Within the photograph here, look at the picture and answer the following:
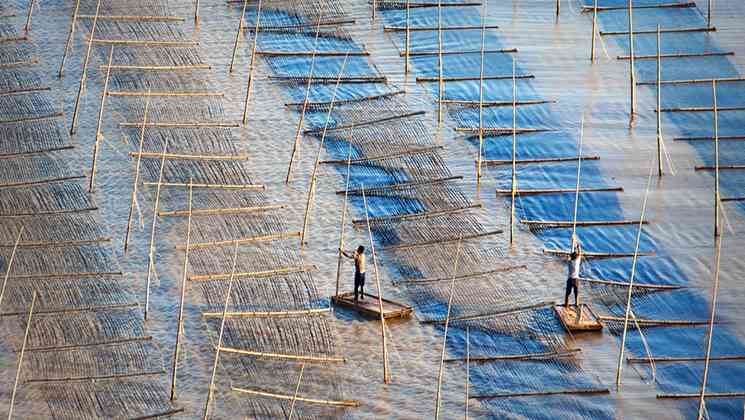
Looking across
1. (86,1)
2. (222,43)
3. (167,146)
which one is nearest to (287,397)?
(167,146)

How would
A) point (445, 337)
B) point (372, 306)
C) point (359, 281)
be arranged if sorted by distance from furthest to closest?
point (359, 281) → point (372, 306) → point (445, 337)

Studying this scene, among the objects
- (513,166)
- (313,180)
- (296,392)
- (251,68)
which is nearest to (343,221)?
(313,180)

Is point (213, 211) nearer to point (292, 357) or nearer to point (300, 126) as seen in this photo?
point (300, 126)

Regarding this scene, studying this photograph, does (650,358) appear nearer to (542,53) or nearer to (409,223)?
(409,223)

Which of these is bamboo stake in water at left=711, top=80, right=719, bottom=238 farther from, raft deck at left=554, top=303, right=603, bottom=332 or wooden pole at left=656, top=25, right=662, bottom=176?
raft deck at left=554, top=303, right=603, bottom=332

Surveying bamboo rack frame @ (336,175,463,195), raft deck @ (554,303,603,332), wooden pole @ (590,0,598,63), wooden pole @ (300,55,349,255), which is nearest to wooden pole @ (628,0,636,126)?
wooden pole @ (590,0,598,63)

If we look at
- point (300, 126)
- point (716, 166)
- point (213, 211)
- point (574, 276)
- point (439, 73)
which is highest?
point (716, 166)
